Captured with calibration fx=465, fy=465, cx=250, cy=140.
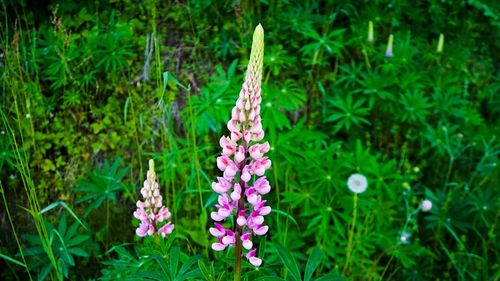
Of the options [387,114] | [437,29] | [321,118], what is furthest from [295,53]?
[437,29]

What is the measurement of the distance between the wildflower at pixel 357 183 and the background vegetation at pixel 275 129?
105 mm

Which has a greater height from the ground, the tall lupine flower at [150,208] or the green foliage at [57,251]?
the tall lupine flower at [150,208]

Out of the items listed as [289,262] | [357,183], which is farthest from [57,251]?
[357,183]

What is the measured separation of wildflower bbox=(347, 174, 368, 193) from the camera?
2504 millimetres

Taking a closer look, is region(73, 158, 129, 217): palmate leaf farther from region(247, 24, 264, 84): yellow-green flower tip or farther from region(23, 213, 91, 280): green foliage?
region(247, 24, 264, 84): yellow-green flower tip

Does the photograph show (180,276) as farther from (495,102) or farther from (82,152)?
(495,102)

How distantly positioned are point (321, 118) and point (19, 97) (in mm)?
1959

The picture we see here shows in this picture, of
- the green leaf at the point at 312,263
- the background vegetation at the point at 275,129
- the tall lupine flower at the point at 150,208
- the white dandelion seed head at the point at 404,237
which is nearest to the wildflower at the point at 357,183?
the background vegetation at the point at 275,129

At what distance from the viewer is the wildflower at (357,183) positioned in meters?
2.50

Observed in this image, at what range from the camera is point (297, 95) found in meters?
3.03

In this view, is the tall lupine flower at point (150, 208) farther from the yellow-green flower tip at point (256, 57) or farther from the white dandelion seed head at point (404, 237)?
the white dandelion seed head at point (404, 237)

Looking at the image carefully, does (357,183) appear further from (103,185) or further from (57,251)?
(57,251)

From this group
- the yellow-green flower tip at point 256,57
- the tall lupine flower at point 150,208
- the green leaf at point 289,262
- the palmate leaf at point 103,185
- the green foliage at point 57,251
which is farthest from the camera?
the palmate leaf at point 103,185

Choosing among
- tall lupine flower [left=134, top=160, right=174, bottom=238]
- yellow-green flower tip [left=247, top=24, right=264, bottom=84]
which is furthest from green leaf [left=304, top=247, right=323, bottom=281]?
yellow-green flower tip [left=247, top=24, right=264, bottom=84]
